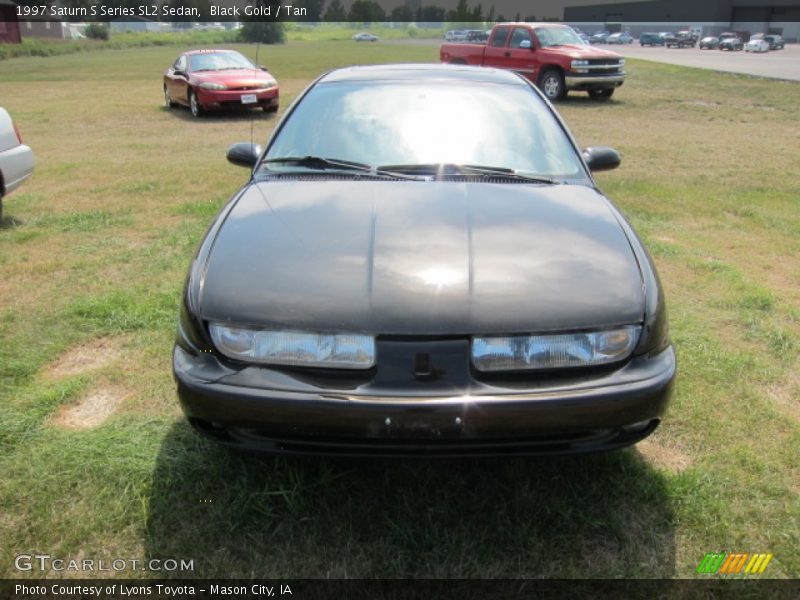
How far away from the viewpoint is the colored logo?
2070mm

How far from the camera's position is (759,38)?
46906 mm

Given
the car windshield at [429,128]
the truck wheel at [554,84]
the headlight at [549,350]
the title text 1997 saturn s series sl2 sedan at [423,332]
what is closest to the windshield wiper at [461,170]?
the car windshield at [429,128]

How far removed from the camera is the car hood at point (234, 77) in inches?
494

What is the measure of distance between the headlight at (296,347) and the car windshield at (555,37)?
47.9ft

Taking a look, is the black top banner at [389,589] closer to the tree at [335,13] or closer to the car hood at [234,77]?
the car hood at [234,77]

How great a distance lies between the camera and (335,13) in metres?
81.8

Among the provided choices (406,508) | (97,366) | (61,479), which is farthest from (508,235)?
(97,366)

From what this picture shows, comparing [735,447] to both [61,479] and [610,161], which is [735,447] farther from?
[61,479]

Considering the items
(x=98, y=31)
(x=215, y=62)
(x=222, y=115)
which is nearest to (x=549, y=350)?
(x=222, y=115)

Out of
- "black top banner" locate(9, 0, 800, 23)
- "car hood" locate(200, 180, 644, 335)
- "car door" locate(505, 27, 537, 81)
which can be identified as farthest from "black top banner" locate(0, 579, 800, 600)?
"black top banner" locate(9, 0, 800, 23)

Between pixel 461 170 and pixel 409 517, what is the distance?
4.81ft

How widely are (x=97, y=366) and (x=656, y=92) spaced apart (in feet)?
55.5

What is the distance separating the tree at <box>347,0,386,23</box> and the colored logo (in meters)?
85.4

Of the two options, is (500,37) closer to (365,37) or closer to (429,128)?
(429,128)
